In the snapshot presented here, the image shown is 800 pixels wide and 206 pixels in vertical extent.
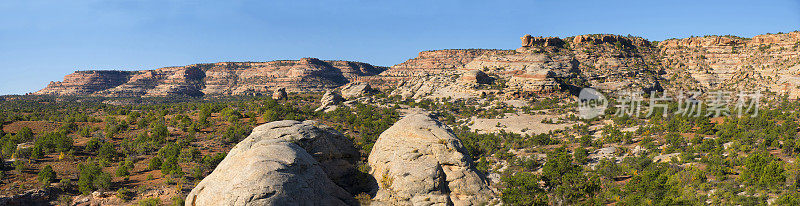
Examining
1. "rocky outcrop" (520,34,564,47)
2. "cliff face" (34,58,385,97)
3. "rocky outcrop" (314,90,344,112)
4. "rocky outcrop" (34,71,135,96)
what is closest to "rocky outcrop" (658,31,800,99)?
"rocky outcrop" (520,34,564,47)

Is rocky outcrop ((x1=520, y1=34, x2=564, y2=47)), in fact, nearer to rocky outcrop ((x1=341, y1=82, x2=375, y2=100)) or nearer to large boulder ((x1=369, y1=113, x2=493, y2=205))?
rocky outcrop ((x1=341, y1=82, x2=375, y2=100))

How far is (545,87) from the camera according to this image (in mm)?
80938

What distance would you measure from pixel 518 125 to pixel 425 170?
4636 centimetres

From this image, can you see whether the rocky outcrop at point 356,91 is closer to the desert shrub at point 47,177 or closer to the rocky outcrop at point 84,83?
the desert shrub at point 47,177

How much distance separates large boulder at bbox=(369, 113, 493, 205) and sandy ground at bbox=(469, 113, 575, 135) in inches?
1422

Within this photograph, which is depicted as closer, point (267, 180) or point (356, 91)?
point (267, 180)

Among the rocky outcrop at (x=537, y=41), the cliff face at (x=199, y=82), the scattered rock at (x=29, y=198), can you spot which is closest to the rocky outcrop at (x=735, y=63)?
the rocky outcrop at (x=537, y=41)

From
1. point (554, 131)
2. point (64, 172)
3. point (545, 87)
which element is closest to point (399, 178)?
point (64, 172)

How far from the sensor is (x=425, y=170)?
73.5 ft

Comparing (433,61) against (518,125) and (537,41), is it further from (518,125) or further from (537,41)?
(518,125)

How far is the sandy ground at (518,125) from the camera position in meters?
60.5

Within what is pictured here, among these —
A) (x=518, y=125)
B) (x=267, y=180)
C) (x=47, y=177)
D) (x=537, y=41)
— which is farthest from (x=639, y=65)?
(x=47, y=177)

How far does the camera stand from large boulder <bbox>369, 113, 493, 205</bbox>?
21.7m

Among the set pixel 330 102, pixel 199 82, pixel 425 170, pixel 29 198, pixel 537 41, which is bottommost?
pixel 29 198
